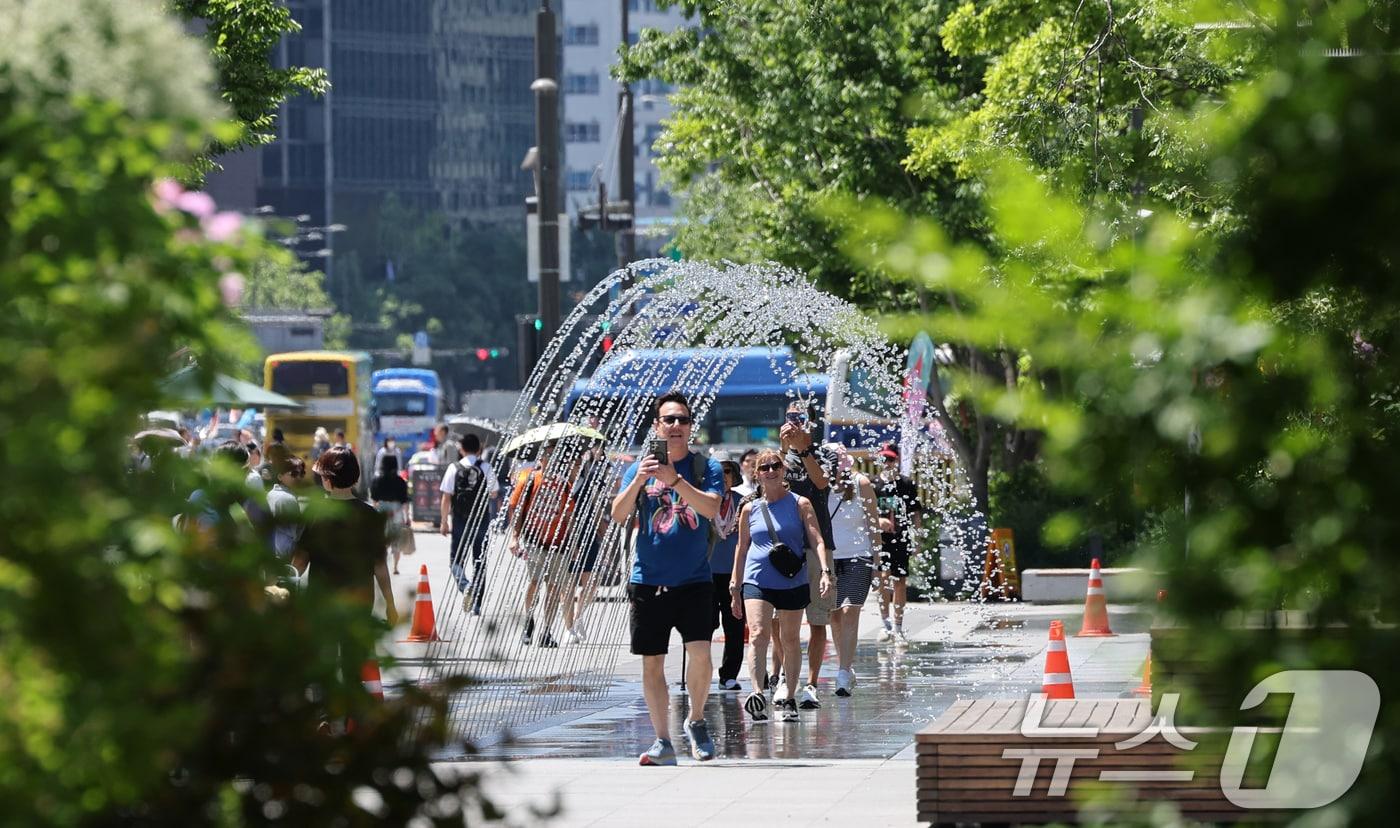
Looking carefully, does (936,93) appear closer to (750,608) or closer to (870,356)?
(870,356)

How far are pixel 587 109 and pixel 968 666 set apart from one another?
150 meters

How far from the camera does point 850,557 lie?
47.8ft

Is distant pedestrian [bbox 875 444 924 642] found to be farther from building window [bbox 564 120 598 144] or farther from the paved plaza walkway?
building window [bbox 564 120 598 144]

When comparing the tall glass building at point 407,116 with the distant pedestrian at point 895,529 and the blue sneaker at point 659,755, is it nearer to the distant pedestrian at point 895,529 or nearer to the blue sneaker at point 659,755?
the distant pedestrian at point 895,529

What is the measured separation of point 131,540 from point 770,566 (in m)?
9.55

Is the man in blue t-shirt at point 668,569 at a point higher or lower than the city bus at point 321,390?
higher

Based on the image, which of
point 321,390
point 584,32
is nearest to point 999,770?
point 321,390

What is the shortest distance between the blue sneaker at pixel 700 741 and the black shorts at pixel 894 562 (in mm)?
6201

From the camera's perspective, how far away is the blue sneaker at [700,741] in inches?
428

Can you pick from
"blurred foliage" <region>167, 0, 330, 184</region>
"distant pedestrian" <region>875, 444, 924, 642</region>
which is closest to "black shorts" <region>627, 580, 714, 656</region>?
"blurred foliage" <region>167, 0, 330, 184</region>

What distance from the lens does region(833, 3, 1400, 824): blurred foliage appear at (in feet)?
8.97

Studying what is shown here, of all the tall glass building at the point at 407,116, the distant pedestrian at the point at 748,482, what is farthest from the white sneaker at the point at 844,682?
Result: the tall glass building at the point at 407,116

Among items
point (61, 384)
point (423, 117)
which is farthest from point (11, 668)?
point (423, 117)

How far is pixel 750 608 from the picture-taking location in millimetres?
12695
